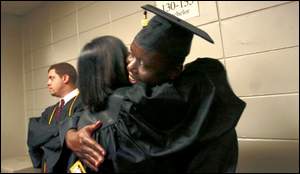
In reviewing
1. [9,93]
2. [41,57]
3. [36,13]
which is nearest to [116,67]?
[41,57]

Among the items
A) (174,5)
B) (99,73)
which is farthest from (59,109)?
(174,5)

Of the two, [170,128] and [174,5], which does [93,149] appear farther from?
[174,5]

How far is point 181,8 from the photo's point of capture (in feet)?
2.37

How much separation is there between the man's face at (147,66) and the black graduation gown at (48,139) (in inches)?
6.2

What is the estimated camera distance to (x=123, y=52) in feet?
1.57

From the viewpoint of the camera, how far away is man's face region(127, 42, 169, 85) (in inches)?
15.4

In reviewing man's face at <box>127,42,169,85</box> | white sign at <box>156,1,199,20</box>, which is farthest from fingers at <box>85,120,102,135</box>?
white sign at <box>156,1,199,20</box>

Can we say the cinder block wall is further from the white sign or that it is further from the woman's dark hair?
the woman's dark hair

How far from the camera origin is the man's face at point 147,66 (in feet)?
1.29

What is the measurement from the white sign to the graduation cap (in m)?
0.29

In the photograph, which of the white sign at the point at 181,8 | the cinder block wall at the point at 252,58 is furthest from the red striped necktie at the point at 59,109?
the white sign at the point at 181,8

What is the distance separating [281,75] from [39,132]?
0.68 m

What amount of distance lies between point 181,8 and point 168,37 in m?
0.36

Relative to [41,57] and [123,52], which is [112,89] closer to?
[123,52]
